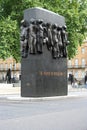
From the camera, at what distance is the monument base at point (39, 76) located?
26.2 metres

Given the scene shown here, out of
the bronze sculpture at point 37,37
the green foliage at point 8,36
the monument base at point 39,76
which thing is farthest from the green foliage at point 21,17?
the monument base at point 39,76

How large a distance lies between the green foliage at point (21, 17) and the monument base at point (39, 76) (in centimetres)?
1693

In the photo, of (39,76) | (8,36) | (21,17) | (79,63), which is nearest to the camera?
(39,76)

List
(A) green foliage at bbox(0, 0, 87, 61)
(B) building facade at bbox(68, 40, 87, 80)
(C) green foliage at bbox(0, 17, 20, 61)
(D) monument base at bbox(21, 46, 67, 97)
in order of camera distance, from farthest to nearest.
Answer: (B) building facade at bbox(68, 40, 87, 80) → (A) green foliage at bbox(0, 0, 87, 61) → (C) green foliage at bbox(0, 17, 20, 61) → (D) monument base at bbox(21, 46, 67, 97)

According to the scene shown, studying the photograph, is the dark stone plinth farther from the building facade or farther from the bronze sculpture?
the building facade

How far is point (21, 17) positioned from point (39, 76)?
2306cm

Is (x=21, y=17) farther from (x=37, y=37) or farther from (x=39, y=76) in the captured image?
(x=39, y=76)

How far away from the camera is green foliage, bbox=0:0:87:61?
146 feet

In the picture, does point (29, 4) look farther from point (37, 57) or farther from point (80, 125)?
point (80, 125)

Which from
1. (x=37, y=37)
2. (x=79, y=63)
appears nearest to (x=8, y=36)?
(x=37, y=37)

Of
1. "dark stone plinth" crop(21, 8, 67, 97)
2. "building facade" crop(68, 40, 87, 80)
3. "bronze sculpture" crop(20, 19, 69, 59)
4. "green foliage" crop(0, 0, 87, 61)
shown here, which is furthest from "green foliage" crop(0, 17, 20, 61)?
"building facade" crop(68, 40, 87, 80)

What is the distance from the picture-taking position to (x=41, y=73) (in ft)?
86.6

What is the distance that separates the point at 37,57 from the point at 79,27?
26025mm

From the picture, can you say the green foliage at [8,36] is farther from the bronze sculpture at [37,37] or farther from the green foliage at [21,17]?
the bronze sculpture at [37,37]
